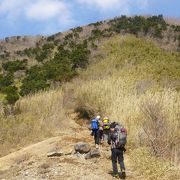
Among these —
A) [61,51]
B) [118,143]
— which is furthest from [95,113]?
[61,51]

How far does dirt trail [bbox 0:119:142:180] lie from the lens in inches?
502

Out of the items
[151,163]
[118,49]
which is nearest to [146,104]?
[151,163]

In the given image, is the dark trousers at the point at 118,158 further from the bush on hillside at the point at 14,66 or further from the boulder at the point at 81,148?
the bush on hillside at the point at 14,66

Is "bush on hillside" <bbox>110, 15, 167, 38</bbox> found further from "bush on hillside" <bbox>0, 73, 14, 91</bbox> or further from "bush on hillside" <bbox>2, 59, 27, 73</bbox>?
"bush on hillside" <bbox>0, 73, 14, 91</bbox>

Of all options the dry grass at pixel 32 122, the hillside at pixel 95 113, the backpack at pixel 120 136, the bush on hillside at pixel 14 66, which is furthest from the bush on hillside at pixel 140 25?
the backpack at pixel 120 136

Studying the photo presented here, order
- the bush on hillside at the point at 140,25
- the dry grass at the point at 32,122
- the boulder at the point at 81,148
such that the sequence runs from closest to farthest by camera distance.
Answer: the boulder at the point at 81,148 < the dry grass at the point at 32,122 < the bush on hillside at the point at 140,25

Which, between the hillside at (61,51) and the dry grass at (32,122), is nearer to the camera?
the dry grass at (32,122)

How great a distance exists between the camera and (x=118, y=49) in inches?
1540

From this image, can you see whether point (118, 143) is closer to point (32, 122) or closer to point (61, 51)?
point (32, 122)

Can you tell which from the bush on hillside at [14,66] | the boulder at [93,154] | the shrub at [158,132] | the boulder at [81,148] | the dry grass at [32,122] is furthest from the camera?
the bush on hillside at [14,66]

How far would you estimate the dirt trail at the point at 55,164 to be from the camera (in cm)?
1275

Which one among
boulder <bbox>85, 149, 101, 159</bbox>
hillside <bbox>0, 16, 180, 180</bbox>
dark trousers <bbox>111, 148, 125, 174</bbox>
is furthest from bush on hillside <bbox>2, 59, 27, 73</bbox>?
dark trousers <bbox>111, 148, 125, 174</bbox>

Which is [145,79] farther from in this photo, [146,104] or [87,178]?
[87,178]

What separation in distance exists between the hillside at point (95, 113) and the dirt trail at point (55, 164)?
0.08 ft
